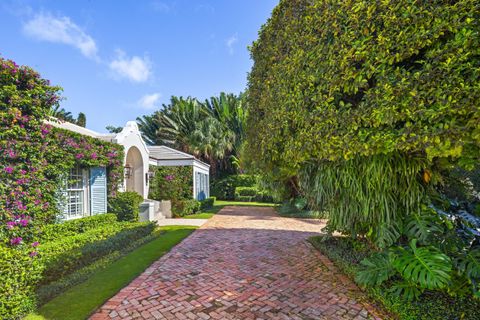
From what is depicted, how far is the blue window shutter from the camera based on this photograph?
1045 cm

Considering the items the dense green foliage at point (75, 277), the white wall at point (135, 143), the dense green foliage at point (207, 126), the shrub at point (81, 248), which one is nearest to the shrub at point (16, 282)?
the dense green foliage at point (75, 277)

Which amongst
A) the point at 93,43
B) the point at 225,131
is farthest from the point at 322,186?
the point at 225,131

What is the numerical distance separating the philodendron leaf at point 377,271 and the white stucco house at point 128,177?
9.72 m

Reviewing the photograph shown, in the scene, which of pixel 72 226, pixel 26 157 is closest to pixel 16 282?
pixel 26 157

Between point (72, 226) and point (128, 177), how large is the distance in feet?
20.0

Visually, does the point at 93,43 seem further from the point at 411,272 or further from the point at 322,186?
the point at 411,272

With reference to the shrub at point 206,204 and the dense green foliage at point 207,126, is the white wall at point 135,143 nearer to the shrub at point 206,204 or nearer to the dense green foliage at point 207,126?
the shrub at point 206,204

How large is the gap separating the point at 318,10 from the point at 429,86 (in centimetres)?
287

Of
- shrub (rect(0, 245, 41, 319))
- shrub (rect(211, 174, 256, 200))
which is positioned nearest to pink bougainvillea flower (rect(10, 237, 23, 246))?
shrub (rect(0, 245, 41, 319))

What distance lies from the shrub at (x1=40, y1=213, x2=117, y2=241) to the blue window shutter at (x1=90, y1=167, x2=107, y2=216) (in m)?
0.51

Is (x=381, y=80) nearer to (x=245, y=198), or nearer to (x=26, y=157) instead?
(x=26, y=157)

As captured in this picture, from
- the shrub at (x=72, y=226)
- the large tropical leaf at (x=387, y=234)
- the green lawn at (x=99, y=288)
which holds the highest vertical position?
the large tropical leaf at (x=387, y=234)

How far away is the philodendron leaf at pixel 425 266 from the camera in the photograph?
134 inches

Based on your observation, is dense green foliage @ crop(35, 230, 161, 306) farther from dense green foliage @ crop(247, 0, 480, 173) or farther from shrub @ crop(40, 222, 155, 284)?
dense green foliage @ crop(247, 0, 480, 173)
